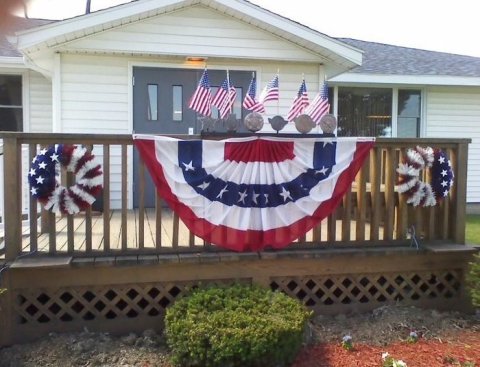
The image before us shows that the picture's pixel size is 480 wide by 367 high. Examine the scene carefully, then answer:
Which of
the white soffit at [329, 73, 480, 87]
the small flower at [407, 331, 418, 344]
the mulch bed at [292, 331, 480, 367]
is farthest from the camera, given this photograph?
the white soffit at [329, 73, 480, 87]

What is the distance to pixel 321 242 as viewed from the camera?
4617 millimetres

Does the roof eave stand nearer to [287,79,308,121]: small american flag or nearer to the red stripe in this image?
[287,79,308,121]: small american flag

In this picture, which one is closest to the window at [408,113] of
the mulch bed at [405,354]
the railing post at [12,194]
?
the mulch bed at [405,354]

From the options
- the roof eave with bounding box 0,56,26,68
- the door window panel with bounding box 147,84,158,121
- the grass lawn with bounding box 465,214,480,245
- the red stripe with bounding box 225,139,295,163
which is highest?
the roof eave with bounding box 0,56,26,68

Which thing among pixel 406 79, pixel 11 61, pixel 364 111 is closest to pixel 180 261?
pixel 11 61

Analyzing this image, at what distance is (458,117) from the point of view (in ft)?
34.9

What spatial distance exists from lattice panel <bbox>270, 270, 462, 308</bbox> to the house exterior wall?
20.3 ft

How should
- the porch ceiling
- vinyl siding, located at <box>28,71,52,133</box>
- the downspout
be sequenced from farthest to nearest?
1. vinyl siding, located at <box>28,71,52,133</box>
2. the downspout
3. the porch ceiling

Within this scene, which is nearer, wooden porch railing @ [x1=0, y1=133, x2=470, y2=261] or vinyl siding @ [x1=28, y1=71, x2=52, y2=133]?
wooden porch railing @ [x1=0, y1=133, x2=470, y2=261]

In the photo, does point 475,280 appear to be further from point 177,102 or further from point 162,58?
point 162,58

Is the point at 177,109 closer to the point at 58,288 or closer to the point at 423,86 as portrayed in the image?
the point at 58,288

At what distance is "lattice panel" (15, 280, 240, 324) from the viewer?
4.04 meters

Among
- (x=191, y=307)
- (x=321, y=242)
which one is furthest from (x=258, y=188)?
(x=191, y=307)

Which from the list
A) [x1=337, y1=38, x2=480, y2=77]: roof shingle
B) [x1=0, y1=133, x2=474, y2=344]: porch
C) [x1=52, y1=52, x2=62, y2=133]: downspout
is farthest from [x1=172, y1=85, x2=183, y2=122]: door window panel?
[x1=337, y1=38, x2=480, y2=77]: roof shingle
